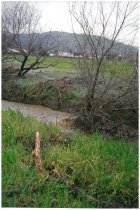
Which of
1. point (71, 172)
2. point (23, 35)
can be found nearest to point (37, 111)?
point (23, 35)

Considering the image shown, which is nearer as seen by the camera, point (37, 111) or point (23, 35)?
point (37, 111)

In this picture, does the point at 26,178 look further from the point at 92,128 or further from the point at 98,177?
the point at 92,128

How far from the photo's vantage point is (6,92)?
9109mm

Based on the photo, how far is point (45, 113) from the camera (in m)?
7.43

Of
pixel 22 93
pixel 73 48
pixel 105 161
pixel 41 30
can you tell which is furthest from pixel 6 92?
pixel 105 161

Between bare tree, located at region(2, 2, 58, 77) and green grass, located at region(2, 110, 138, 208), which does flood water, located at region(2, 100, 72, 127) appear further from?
green grass, located at region(2, 110, 138, 208)

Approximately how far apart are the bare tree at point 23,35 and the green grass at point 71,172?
311 centimetres

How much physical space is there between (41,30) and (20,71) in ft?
4.04

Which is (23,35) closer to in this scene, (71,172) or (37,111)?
(37,111)

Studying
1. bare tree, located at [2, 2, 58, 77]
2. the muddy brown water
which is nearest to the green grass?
the muddy brown water

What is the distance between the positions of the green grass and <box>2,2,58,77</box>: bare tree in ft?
10.2

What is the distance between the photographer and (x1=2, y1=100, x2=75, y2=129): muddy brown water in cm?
640

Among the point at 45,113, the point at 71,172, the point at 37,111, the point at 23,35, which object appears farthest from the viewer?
the point at 23,35

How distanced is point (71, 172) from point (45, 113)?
3166 mm
